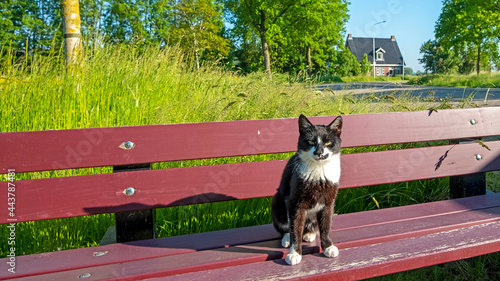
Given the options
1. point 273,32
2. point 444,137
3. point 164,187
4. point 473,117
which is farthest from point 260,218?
point 273,32

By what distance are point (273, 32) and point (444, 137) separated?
68.6 ft

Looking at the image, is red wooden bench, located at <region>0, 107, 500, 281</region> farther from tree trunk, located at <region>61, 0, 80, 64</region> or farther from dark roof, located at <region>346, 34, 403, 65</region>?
dark roof, located at <region>346, 34, 403, 65</region>

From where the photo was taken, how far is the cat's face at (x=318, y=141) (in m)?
1.81

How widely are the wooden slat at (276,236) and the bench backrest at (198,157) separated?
0.22 meters

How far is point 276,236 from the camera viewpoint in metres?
2.09

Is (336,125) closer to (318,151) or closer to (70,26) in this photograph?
(318,151)

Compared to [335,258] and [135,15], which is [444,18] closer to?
[135,15]

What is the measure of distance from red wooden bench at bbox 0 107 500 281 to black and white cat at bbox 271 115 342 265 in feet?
0.28

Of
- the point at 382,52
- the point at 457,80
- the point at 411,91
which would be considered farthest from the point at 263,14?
the point at 382,52

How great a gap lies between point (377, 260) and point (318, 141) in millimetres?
564

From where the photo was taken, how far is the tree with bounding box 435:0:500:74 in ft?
79.2

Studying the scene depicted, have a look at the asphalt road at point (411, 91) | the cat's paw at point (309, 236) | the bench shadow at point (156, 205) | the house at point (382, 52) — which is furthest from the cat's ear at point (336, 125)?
the house at point (382, 52)

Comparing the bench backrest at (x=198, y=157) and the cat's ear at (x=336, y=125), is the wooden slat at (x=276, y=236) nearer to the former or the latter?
the bench backrest at (x=198, y=157)

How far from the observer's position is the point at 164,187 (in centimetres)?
216
